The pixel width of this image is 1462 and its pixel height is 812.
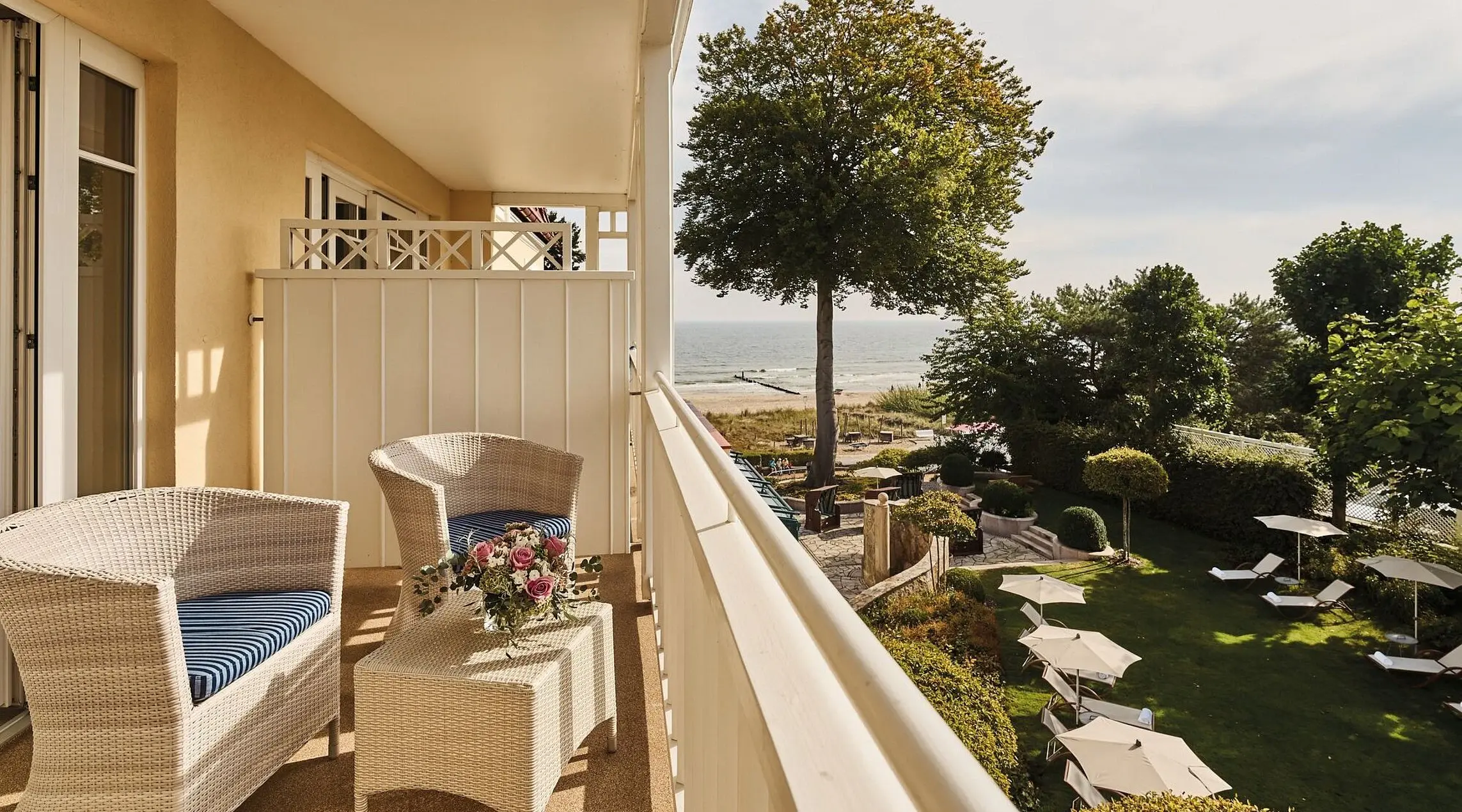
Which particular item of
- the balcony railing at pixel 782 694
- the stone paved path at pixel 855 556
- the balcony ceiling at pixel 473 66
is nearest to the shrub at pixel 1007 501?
the stone paved path at pixel 855 556

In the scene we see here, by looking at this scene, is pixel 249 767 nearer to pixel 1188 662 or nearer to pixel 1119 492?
pixel 1119 492

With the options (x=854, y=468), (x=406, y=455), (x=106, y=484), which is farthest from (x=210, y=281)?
(x=854, y=468)

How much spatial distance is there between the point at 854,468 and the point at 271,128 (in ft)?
80.8

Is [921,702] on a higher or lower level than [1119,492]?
higher

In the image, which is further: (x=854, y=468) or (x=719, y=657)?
(x=854, y=468)

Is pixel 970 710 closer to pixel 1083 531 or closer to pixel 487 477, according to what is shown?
pixel 487 477

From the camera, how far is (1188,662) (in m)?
18.1

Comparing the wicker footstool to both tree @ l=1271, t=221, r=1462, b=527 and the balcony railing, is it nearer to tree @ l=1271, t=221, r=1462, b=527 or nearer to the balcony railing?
the balcony railing

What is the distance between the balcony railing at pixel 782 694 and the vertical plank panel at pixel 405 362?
7.55 ft

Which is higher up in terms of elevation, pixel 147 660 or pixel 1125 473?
pixel 147 660

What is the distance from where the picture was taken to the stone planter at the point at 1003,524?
19.3 meters

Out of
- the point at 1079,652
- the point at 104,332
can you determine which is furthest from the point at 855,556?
the point at 104,332

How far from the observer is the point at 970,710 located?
6551 millimetres

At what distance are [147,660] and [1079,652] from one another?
1151 cm
